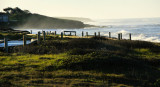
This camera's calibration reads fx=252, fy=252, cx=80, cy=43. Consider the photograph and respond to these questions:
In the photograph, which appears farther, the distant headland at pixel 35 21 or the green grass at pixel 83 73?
the distant headland at pixel 35 21

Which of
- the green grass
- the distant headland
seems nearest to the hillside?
the distant headland

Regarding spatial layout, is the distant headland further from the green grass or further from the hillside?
the green grass

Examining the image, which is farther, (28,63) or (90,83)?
(28,63)

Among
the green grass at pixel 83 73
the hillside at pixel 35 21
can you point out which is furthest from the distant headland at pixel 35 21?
the green grass at pixel 83 73

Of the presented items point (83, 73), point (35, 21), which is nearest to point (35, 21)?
point (35, 21)

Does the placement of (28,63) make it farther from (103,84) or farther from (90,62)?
(103,84)

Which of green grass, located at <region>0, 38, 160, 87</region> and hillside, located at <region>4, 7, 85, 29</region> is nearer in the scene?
green grass, located at <region>0, 38, 160, 87</region>

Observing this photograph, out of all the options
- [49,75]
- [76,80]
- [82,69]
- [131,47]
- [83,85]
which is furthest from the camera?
[131,47]

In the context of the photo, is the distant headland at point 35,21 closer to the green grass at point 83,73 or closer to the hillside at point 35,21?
the hillside at point 35,21

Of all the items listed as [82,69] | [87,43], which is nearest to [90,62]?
[82,69]

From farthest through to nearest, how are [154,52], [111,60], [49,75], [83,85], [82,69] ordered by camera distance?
[154,52] < [111,60] < [82,69] < [49,75] < [83,85]

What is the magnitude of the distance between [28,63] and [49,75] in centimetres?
380

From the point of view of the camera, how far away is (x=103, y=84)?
9398 mm

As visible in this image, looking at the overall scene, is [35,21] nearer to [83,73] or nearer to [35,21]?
[35,21]
